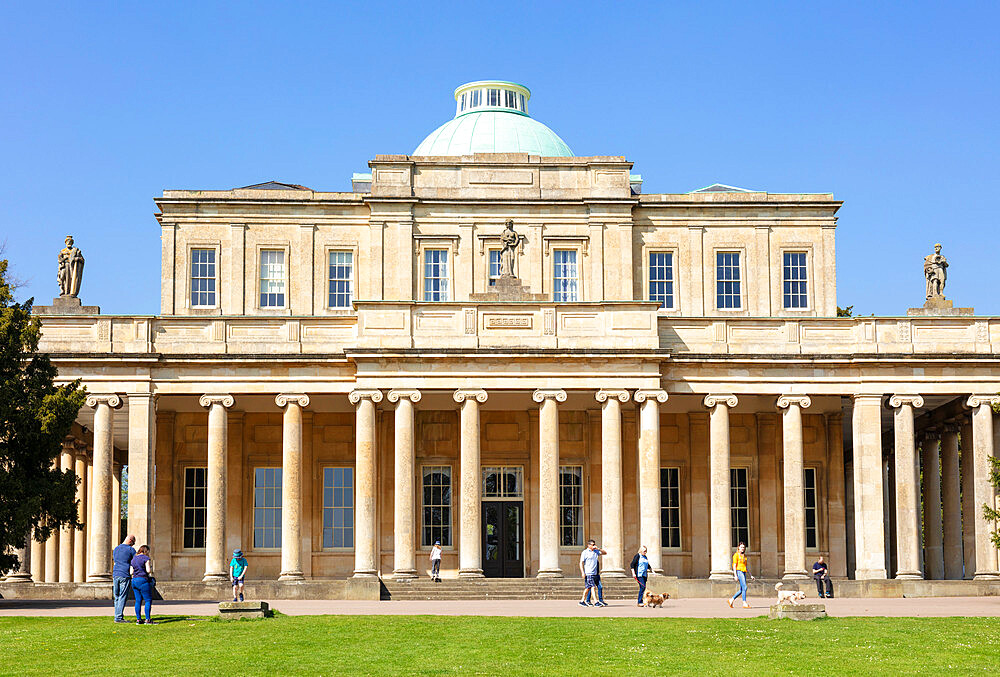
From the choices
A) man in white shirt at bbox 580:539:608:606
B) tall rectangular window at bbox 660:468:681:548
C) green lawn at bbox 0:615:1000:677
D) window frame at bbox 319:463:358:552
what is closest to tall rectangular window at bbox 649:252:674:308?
tall rectangular window at bbox 660:468:681:548

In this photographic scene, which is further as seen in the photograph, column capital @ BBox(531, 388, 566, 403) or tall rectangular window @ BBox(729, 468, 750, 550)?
tall rectangular window @ BBox(729, 468, 750, 550)

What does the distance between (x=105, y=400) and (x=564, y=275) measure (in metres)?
18.1

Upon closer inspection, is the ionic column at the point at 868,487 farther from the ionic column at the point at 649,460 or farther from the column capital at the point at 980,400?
the ionic column at the point at 649,460

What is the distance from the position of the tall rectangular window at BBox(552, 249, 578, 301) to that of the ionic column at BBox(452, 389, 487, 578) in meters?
8.22

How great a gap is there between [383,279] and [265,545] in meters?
11.1

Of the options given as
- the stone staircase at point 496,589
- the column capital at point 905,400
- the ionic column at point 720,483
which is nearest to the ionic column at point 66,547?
the stone staircase at point 496,589

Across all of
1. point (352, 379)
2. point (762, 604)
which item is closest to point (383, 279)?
point (352, 379)

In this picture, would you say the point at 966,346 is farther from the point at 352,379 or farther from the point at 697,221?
the point at 352,379

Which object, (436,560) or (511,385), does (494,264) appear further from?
(436,560)

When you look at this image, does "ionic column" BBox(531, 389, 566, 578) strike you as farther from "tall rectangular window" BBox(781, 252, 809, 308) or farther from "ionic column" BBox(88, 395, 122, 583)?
"ionic column" BBox(88, 395, 122, 583)

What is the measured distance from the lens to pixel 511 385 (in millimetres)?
46594

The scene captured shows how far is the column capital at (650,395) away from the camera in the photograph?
153ft

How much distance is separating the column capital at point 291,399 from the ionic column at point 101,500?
5.76 metres

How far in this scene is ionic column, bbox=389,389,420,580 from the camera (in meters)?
45.7
